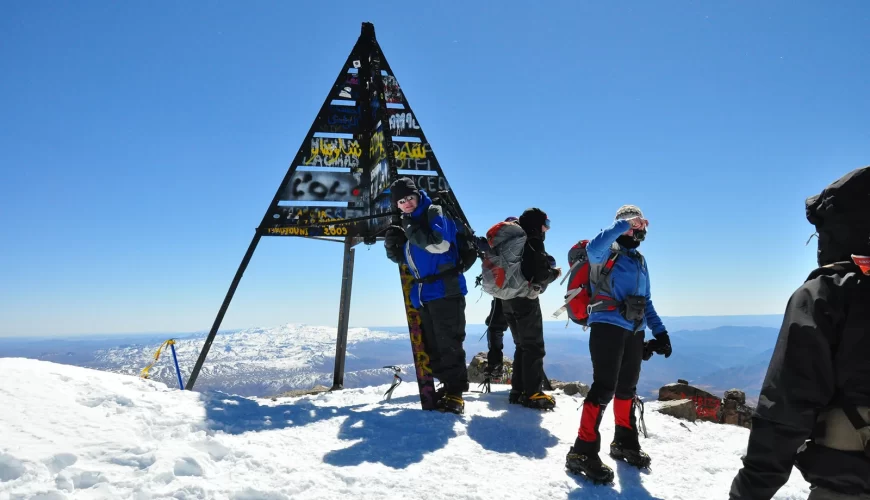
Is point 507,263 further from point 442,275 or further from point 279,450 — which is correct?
point 279,450

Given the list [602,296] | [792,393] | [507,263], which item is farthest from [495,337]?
[792,393]

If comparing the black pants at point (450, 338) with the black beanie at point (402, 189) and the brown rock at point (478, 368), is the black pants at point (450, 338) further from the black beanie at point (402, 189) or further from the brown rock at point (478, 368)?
the brown rock at point (478, 368)

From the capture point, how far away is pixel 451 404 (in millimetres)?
5406

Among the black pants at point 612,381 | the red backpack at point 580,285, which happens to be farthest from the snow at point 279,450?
the red backpack at point 580,285

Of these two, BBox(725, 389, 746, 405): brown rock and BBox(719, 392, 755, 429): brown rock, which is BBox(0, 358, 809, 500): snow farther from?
BBox(725, 389, 746, 405): brown rock

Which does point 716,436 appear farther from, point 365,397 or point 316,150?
point 316,150

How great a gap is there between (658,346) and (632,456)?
3.49 feet

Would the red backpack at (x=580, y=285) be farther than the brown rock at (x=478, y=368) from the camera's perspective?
No

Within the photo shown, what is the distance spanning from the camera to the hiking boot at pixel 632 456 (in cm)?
411

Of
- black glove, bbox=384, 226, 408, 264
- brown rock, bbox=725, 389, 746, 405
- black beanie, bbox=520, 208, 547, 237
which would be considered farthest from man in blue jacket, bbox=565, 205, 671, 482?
brown rock, bbox=725, 389, 746, 405

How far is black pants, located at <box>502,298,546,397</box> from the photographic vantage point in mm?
5840

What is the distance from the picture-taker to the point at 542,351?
5891mm

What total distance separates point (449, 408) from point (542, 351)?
58.6 inches

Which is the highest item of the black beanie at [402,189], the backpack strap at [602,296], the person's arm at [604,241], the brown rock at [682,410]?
the black beanie at [402,189]
